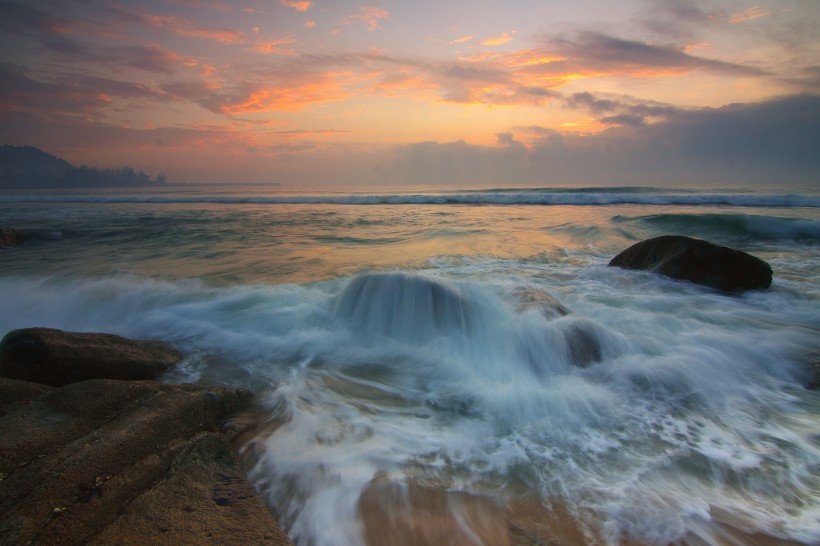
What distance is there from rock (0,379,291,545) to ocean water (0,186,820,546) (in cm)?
33

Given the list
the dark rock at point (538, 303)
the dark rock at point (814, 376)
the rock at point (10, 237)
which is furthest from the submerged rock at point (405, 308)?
the rock at point (10, 237)

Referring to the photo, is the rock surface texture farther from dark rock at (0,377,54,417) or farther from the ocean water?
the ocean water

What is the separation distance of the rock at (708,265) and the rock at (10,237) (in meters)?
14.8

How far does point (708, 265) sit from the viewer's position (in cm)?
654

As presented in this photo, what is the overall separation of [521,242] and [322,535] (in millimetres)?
9929

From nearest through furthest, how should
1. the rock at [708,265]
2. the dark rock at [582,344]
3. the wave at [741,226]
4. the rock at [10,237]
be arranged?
the dark rock at [582,344] → the rock at [708,265] → the rock at [10,237] → the wave at [741,226]

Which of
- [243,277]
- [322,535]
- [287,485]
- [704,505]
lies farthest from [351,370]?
[243,277]

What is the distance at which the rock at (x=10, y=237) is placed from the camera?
35.6 ft

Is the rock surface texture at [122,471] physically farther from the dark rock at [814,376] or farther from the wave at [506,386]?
the dark rock at [814,376]

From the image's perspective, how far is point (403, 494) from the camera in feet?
7.55

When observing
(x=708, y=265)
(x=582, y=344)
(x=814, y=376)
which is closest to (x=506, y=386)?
(x=582, y=344)

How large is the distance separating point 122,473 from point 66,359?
6.49ft

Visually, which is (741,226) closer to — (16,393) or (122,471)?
(122,471)

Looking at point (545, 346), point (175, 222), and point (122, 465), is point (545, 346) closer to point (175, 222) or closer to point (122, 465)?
point (122, 465)
